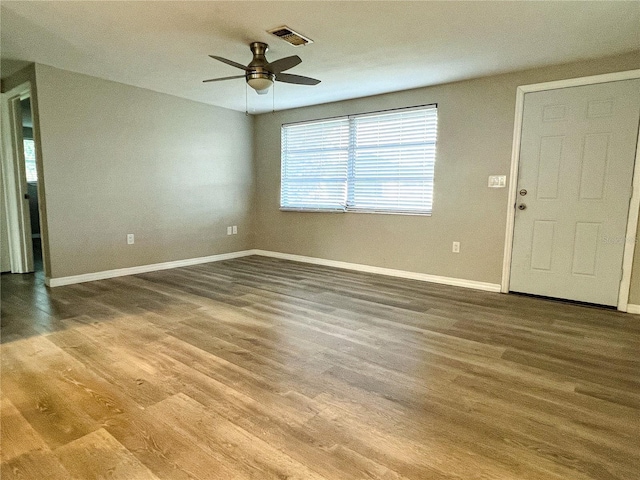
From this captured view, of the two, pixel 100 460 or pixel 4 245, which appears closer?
pixel 100 460

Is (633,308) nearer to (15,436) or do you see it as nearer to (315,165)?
(315,165)

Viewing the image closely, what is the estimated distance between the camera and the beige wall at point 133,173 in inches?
150

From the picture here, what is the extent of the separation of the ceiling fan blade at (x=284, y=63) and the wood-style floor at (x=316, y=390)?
6.70ft

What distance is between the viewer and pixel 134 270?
454 cm

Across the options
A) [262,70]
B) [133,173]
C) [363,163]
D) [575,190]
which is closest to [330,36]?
[262,70]

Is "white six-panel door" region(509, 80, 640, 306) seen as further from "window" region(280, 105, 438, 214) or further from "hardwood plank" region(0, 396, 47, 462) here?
"hardwood plank" region(0, 396, 47, 462)

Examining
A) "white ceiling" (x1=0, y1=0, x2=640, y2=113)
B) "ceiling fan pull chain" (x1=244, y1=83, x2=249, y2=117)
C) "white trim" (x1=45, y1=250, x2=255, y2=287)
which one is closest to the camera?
"white ceiling" (x1=0, y1=0, x2=640, y2=113)

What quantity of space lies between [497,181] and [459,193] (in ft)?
1.36

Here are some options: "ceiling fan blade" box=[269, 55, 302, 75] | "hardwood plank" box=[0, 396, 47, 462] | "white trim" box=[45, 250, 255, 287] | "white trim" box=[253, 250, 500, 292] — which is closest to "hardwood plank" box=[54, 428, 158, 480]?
"hardwood plank" box=[0, 396, 47, 462]

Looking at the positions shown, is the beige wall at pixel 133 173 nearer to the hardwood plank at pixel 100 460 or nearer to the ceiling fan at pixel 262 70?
the ceiling fan at pixel 262 70

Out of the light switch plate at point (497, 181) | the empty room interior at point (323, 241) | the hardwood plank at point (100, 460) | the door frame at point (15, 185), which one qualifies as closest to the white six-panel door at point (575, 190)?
the empty room interior at point (323, 241)

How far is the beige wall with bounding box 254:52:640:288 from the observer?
3.74 metres

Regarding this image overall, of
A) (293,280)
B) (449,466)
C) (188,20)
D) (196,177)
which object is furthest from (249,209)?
(449,466)

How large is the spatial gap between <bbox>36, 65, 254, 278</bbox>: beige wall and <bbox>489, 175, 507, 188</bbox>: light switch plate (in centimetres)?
375
